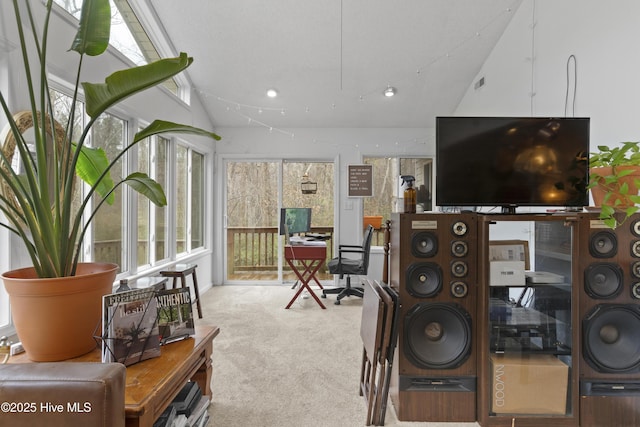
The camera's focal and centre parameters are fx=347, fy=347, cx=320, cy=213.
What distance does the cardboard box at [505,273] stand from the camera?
74.5 inches

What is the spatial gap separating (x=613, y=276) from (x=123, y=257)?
3533mm

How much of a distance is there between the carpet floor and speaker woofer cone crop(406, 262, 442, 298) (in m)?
0.72

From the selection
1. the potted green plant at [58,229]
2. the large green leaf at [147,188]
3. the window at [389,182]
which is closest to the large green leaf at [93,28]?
the potted green plant at [58,229]

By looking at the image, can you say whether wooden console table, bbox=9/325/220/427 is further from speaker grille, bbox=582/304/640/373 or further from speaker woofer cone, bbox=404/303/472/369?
speaker grille, bbox=582/304/640/373

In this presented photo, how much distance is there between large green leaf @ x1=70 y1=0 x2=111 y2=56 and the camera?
1.35 metres

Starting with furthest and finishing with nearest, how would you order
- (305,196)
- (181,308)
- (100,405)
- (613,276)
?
(305,196) → (613,276) → (181,308) → (100,405)

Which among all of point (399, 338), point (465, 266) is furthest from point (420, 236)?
point (399, 338)

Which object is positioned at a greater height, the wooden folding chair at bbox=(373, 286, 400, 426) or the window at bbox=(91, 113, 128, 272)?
the window at bbox=(91, 113, 128, 272)

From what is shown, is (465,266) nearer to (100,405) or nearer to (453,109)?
(100,405)

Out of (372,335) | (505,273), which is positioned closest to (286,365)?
(372,335)

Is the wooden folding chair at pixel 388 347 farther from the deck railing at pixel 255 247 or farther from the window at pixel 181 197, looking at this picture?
the deck railing at pixel 255 247

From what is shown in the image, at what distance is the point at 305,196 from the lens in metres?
5.19

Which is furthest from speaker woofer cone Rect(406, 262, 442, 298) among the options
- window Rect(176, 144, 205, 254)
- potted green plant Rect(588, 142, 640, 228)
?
window Rect(176, 144, 205, 254)

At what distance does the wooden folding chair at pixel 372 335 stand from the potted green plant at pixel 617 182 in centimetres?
122
